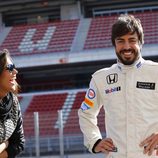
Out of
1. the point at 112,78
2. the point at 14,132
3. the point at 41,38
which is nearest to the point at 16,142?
→ the point at 14,132

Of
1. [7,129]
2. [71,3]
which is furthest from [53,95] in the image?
[7,129]

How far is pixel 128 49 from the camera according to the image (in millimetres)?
2414

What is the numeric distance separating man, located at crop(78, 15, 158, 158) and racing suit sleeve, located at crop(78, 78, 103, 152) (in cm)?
2

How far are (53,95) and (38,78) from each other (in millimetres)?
4212

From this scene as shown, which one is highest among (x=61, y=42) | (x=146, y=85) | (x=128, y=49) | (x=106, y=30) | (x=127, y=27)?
(x=127, y=27)

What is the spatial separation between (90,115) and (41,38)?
18.0 meters

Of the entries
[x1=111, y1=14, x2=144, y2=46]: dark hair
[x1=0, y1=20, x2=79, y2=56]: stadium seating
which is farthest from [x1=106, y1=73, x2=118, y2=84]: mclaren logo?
[x1=0, y1=20, x2=79, y2=56]: stadium seating

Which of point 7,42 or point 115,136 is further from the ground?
point 115,136

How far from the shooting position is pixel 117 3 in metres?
21.5

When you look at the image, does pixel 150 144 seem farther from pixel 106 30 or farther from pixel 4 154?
Answer: pixel 106 30

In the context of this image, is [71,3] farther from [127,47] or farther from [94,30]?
[127,47]

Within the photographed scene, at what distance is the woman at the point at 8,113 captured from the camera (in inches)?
96.3

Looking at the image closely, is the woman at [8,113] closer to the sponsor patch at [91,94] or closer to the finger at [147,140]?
the sponsor patch at [91,94]

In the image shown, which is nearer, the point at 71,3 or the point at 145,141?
the point at 145,141
